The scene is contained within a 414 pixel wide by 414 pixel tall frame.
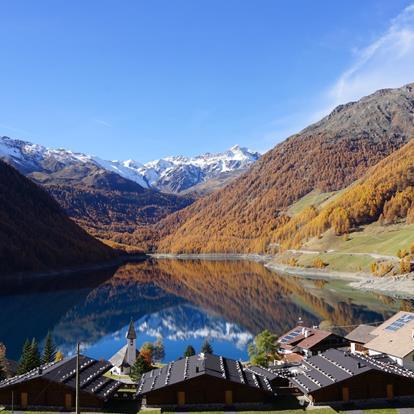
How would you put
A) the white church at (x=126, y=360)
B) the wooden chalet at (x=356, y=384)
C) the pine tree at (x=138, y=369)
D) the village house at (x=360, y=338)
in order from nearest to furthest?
the wooden chalet at (x=356, y=384)
the pine tree at (x=138, y=369)
the white church at (x=126, y=360)
the village house at (x=360, y=338)

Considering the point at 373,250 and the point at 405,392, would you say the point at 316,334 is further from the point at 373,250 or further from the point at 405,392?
the point at 373,250

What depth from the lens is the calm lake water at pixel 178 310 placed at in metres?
95.5

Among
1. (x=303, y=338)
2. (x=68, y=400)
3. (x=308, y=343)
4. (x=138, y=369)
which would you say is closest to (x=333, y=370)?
(x=68, y=400)

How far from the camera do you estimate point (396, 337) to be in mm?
51281

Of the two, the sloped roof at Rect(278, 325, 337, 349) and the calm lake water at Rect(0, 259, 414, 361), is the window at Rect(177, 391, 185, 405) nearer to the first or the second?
the sloped roof at Rect(278, 325, 337, 349)

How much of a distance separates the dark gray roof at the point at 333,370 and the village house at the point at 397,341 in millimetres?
4580

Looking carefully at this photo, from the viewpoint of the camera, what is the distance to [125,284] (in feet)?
630

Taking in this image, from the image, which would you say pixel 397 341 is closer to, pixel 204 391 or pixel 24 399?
pixel 204 391

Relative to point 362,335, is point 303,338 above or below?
below

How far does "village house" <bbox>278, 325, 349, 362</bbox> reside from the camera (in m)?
61.9

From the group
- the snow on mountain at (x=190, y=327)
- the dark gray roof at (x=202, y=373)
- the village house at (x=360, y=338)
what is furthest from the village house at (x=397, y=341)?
the snow on mountain at (x=190, y=327)

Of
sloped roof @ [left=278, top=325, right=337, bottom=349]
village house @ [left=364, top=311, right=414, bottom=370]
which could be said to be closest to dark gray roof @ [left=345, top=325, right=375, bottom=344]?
village house @ [left=364, top=311, right=414, bottom=370]

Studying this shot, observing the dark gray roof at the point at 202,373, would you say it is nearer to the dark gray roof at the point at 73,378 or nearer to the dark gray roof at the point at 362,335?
the dark gray roof at the point at 73,378

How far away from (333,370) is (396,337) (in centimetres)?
1628
